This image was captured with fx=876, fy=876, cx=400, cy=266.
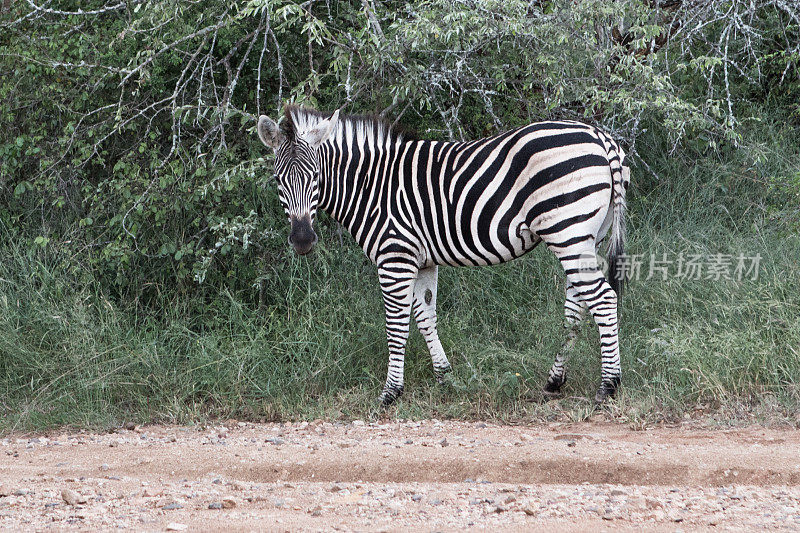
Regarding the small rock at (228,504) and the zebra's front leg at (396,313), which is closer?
the small rock at (228,504)

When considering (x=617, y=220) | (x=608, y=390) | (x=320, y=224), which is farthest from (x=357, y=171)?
(x=608, y=390)

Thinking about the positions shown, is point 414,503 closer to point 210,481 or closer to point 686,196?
point 210,481

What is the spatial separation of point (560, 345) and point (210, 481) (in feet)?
8.92

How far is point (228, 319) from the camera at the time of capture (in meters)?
6.89

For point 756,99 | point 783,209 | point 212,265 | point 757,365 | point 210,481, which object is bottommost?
point 210,481

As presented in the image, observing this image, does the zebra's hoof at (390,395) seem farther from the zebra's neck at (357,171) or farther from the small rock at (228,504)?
the small rock at (228,504)

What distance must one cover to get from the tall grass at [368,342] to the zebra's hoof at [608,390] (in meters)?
0.11

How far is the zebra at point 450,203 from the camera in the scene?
546 cm

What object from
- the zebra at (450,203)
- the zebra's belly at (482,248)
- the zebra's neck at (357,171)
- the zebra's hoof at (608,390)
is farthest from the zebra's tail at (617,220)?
the zebra's neck at (357,171)

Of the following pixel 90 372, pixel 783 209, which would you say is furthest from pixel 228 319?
pixel 783 209

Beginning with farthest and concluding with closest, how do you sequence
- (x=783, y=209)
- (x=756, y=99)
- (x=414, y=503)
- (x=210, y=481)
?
(x=756, y=99)
(x=783, y=209)
(x=210, y=481)
(x=414, y=503)

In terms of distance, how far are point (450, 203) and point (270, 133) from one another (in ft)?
4.25

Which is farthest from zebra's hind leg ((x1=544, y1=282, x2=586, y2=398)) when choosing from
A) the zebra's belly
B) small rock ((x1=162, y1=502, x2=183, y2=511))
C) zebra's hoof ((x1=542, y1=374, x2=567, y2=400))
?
small rock ((x1=162, y1=502, x2=183, y2=511))

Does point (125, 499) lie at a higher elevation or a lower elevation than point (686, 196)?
lower
